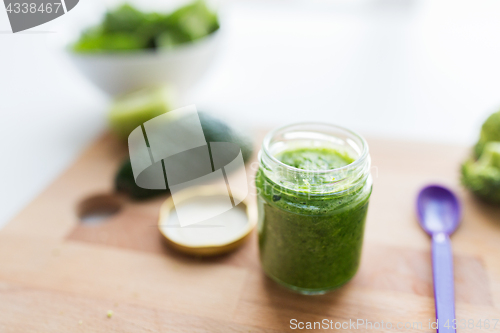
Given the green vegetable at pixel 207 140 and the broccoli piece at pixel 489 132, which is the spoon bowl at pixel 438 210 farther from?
the green vegetable at pixel 207 140

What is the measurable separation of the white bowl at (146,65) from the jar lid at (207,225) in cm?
44

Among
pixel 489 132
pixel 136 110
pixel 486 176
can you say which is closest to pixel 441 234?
pixel 486 176

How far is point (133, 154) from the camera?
1076mm

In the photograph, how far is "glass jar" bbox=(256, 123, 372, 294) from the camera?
702mm

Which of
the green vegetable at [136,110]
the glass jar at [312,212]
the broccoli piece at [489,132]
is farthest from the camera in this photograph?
the green vegetable at [136,110]

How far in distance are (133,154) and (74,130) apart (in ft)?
1.26

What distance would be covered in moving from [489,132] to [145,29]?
1.05 metres

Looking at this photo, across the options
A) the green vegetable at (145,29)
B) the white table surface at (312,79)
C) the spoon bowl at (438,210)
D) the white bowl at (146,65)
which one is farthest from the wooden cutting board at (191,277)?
the green vegetable at (145,29)

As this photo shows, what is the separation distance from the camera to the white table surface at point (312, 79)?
1.29 m

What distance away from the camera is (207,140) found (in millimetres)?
1079

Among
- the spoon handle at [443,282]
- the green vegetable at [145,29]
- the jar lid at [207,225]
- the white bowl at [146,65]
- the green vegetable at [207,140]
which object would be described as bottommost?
the spoon handle at [443,282]

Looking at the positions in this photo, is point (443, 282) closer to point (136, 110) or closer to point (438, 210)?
point (438, 210)

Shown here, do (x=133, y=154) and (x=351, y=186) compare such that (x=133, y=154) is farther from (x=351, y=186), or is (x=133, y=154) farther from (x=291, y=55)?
(x=291, y=55)

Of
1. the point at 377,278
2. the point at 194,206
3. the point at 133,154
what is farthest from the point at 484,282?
the point at 133,154
